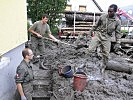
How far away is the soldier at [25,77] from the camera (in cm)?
405

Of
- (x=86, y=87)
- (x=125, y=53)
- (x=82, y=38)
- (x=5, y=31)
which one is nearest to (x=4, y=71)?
(x=5, y=31)

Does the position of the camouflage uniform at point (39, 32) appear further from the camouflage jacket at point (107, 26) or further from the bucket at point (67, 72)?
the bucket at point (67, 72)

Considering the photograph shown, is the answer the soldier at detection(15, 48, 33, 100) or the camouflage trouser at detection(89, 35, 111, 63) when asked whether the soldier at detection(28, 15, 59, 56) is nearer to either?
the camouflage trouser at detection(89, 35, 111, 63)

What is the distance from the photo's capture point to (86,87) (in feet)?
15.9

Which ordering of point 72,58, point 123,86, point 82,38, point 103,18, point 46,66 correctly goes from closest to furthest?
1. point 123,86
2. point 103,18
3. point 46,66
4. point 72,58
5. point 82,38

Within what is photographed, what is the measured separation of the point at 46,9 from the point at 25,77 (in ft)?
32.3

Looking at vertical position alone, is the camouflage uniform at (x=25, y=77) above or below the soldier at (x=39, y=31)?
below

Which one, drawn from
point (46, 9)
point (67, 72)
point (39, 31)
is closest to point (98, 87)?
point (67, 72)

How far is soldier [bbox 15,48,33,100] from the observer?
159 inches

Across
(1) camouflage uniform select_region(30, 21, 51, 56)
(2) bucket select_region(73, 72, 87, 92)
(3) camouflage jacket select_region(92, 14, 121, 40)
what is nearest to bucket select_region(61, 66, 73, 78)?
(2) bucket select_region(73, 72, 87, 92)

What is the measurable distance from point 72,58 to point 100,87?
334 centimetres

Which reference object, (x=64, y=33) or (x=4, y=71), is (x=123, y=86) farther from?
(x=64, y=33)

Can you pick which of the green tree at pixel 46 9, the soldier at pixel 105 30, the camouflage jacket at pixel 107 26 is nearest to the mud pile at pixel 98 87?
the soldier at pixel 105 30

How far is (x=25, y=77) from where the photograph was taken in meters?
4.16
